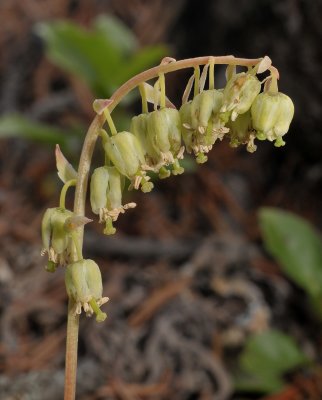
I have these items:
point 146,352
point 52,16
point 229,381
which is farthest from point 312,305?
point 52,16

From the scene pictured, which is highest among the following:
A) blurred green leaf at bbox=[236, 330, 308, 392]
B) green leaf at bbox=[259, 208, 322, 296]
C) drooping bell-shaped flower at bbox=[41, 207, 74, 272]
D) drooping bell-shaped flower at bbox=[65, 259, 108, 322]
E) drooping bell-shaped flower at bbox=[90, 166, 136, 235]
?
green leaf at bbox=[259, 208, 322, 296]

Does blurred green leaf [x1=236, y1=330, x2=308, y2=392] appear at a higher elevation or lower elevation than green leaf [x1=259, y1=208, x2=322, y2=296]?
lower

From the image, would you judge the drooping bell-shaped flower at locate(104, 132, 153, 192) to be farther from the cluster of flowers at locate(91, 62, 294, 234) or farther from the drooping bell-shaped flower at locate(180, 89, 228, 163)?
the drooping bell-shaped flower at locate(180, 89, 228, 163)

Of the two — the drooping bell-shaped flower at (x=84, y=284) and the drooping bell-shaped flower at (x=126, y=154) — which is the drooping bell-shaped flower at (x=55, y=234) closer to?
the drooping bell-shaped flower at (x=84, y=284)

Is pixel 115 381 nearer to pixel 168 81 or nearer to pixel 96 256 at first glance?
pixel 96 256

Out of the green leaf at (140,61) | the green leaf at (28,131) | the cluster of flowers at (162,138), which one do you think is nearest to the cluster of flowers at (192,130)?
the cluster of flowers at (162,138)

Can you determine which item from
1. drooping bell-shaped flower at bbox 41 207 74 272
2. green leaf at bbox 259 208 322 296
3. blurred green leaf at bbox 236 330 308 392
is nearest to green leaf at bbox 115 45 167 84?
green leaf at bbox 259 208 322 296

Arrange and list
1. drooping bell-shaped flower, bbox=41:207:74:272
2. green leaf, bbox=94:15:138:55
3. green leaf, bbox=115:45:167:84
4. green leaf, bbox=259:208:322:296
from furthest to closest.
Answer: green leaf, bbox=94:15:138:55 → green leaf, bbox=115:45:167:84 → green leaf, bbox=259:208:322:296 → drooping bell-shaped flower, bbox=41:207:74:272
